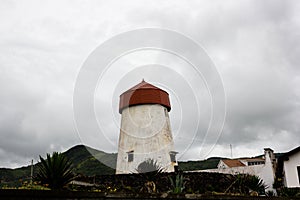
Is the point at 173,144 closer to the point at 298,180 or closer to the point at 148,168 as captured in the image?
the point at 148,168

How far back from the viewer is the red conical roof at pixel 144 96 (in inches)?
802

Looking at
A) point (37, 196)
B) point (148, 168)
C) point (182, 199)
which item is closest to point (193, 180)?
point (148, 168)

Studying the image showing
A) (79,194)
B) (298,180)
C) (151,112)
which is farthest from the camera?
(151,112)

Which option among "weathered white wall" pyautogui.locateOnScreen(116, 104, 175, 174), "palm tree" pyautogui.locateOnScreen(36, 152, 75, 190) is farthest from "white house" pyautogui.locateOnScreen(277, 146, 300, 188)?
"palm tree" pyautogui.locateOnScreen(36, 152, 75, 190)

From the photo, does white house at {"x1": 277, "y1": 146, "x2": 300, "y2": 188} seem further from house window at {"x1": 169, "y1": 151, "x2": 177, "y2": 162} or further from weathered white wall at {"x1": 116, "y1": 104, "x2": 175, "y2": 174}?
weathered white wall at {"x1": 116, "y1": 104, "x2": 175, "y2": 174}

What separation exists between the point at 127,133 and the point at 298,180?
10436mm

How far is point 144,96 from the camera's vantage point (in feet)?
67.0

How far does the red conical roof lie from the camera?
20.4m

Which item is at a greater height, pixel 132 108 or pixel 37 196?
pixel 132 108

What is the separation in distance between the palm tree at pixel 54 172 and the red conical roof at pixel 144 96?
45.5 feet

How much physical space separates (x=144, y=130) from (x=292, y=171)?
9022mm

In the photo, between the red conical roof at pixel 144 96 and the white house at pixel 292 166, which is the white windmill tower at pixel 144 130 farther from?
the white house at pixel 292 166

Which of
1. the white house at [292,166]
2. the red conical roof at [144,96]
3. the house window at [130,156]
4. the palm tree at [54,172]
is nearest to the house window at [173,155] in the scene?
the house window at [130,156]

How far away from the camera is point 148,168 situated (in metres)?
14.1
